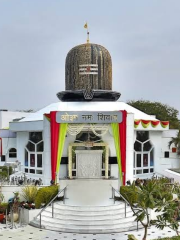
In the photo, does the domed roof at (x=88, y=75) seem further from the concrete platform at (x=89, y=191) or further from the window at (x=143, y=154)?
the concrete platform at (x=89, y=191)

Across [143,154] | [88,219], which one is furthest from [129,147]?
[88,219]

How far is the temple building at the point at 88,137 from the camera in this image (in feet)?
73.7

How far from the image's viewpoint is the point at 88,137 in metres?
24.8

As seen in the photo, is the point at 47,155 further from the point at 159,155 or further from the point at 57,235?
the point at 159,155

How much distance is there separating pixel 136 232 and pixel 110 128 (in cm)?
859

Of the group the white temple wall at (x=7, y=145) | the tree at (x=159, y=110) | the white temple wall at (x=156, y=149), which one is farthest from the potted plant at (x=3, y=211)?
the tree at (x=159, y=110)

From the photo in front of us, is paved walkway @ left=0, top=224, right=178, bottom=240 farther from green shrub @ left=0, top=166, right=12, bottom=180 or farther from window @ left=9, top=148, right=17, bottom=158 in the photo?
window @ left=9, top=148, right=17, bottom=158

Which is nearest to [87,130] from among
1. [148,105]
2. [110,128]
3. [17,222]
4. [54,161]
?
[110,128]

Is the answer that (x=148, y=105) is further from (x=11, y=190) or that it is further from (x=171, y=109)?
(x=11, y=190)

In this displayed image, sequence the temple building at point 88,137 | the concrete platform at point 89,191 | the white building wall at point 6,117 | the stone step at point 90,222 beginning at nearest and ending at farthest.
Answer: the stone step at point 90,222 → the concrete platform at point 89,191 → the temple building at point 88,137 → the white building wall at point 6,117

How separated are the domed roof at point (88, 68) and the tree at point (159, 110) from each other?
81.2ft

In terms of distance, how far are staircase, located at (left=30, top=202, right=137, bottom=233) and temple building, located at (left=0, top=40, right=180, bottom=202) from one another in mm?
1260

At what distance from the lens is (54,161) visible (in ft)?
72.7

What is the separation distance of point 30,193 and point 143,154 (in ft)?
37.5
